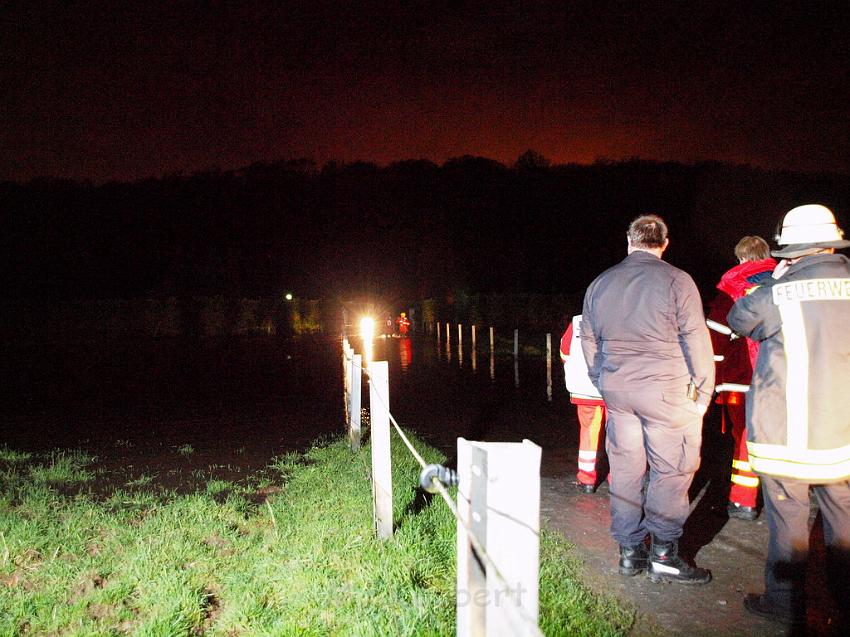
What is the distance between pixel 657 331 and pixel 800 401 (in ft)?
3.23

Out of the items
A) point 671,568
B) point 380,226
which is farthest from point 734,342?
point 380,226

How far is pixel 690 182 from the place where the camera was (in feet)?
219

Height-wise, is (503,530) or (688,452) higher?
(503,530)

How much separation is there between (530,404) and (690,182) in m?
61.2

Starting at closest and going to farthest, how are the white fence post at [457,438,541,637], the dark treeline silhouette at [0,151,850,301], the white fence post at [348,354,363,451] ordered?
the white fence post at [457,438,541,637], the white fence post at [348,354,363,451], the dark treeline silhouette at [0,151,850,301]

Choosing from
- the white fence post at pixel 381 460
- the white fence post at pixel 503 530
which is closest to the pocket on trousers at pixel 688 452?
the white fence post at pixel 381 460

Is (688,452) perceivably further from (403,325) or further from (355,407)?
(403,325)

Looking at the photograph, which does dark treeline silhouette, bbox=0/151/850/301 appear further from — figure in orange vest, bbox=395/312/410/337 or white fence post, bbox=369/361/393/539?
white fence post, bbox=369/361/393/539

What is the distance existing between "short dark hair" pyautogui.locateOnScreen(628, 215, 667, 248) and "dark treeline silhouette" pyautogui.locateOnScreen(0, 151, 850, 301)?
41.5 m

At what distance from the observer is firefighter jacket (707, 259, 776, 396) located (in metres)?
5.53

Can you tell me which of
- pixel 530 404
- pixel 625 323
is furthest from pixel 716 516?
pixel 530 404

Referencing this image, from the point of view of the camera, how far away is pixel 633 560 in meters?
4.52

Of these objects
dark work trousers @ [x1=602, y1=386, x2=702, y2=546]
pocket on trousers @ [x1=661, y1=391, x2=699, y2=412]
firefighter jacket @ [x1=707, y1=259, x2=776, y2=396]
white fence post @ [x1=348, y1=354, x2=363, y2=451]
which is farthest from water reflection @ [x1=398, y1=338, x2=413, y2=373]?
pocket on trousers @ [x1=661, y1=391, x2=699, y2=412]

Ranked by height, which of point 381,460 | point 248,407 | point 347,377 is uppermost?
point 381,460
